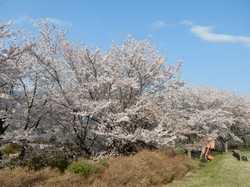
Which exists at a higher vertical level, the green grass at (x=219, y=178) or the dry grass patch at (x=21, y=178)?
the green grass at (x=219, y=178)

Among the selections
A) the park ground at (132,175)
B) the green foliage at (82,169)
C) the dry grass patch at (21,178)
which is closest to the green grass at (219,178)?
the park ground at (132,175)

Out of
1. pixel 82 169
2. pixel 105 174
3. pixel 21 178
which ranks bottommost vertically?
pixel 21 178

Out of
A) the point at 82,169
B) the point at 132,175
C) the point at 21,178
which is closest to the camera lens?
the point at 21,178

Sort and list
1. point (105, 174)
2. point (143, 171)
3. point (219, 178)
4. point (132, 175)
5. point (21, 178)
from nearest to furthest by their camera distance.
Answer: point (21, 178) < point (105, 174) < point (132, 175) < point (143, 171) < point (219, 178)

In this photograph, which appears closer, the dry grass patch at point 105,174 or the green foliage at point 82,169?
the dry grass patch at point 105,174

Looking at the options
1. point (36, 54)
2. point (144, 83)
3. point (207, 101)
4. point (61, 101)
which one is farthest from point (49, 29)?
point (207, 101)

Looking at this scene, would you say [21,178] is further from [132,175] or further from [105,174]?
[132,175]

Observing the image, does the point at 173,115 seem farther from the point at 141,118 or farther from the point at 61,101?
the point at 61,101

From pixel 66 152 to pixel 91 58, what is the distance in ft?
16.9

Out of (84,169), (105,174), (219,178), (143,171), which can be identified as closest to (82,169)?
(84,169)

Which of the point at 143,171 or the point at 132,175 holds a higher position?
the point at 143,171

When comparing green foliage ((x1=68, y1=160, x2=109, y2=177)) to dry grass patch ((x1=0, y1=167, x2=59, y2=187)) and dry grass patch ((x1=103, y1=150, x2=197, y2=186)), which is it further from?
dry grass patch ((x1=0, y1=167, x2=59, y2=187))

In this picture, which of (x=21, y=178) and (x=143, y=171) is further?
(x=143, y=171)

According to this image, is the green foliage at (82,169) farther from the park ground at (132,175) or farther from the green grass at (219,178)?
the green grass at (219,178)
